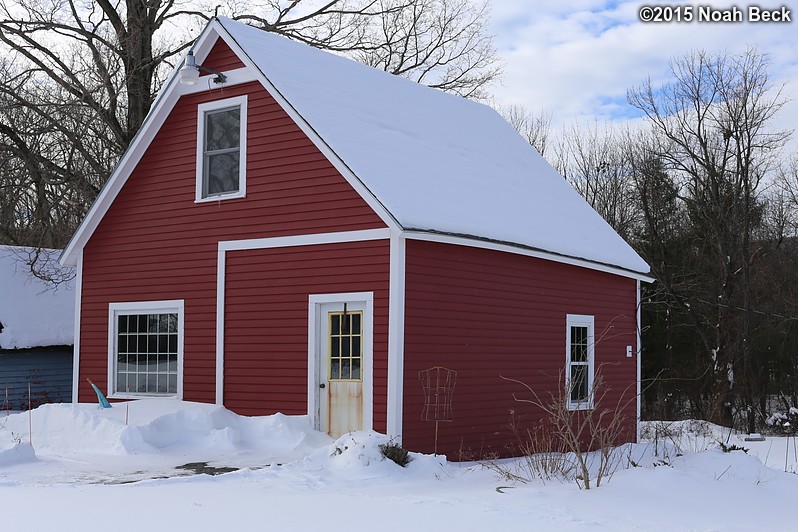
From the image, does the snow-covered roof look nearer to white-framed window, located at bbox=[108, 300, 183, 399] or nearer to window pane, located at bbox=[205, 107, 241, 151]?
window pane, located at bbox=[205, 107, 241, 151]

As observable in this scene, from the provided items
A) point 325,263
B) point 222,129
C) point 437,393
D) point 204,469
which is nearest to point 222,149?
A: point 222,129

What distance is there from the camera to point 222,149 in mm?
15898

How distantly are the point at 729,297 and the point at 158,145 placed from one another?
21.7m

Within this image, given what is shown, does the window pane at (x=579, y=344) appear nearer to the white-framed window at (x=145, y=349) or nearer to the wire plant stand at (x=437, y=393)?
the wire plant stand at (x=437, y=393)

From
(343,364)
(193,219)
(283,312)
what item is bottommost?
(343,364)

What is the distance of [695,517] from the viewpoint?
9633 mm

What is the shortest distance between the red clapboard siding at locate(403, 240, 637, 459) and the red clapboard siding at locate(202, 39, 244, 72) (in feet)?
14.9

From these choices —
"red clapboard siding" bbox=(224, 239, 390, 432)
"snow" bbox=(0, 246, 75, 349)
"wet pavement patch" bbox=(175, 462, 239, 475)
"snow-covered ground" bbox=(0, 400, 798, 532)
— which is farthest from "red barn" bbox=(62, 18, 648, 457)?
"snow" bbox=(0, 246, 75, 349)

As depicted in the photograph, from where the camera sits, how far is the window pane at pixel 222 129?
15.8 meters

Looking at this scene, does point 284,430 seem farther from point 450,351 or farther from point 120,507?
point 120,507

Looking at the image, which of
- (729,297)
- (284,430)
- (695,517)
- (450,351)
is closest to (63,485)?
(284,430)

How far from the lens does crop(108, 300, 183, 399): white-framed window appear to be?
16.2 m

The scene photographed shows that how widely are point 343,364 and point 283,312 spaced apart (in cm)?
132

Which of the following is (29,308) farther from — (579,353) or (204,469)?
(579,353)
